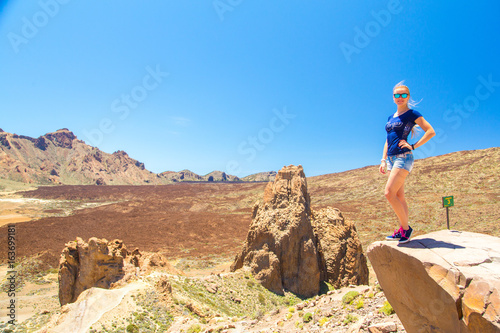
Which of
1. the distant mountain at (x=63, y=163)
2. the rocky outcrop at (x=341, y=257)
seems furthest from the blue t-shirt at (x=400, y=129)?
the distant mountain at (x=63, y=163)

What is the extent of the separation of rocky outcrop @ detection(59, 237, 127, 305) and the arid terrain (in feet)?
40.1

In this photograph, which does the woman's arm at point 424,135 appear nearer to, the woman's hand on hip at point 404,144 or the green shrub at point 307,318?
the woman's hand on hip at point 404,144

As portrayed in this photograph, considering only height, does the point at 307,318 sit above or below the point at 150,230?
above

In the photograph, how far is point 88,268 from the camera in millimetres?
12391

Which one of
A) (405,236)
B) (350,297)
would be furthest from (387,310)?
(405,236)

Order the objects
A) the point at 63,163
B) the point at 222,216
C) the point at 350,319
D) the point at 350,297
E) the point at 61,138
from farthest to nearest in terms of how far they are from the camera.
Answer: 1. the point at 61,138
2. the point at 63,163
3. the point at 222,216
4. the point at 350,297
5. the point at 350,319

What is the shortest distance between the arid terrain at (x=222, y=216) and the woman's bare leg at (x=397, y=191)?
70.0 feet

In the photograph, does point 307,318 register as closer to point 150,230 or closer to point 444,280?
point 444,280

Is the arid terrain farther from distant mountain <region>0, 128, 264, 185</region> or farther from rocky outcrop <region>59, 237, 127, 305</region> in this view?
distant mountain <region>0, 128, 264, 185</region>

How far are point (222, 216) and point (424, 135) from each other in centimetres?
5144

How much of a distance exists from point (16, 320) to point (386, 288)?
17.5 meters

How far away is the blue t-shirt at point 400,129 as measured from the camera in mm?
4551

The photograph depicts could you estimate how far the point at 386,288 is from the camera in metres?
4.51

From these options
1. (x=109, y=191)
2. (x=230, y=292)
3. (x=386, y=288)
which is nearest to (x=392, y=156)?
(x=386, y=288)
